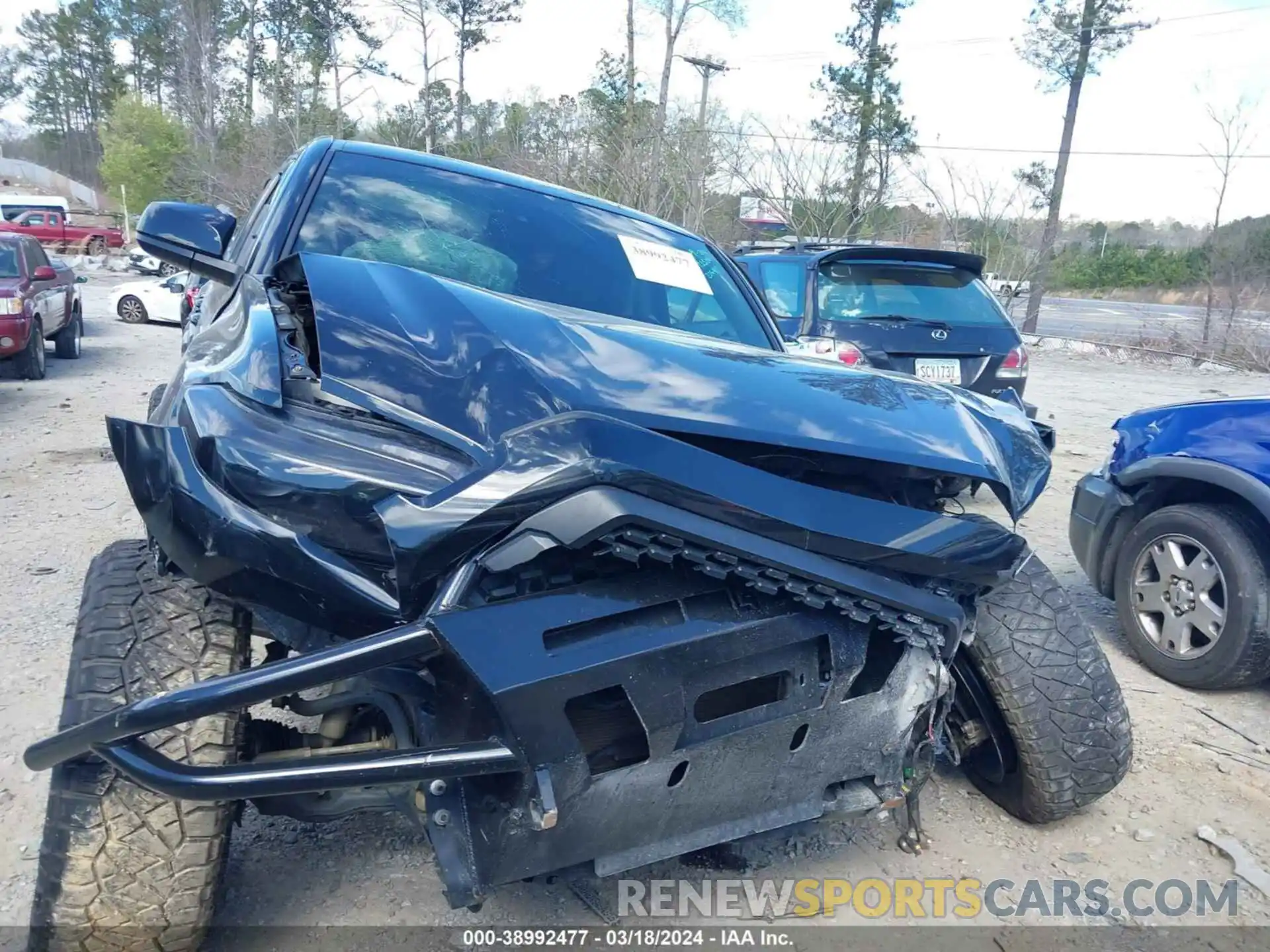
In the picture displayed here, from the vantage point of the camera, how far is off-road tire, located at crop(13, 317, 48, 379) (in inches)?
412

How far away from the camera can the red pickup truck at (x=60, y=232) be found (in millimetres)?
33594

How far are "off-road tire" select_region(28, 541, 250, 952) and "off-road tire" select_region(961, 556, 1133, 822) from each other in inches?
74.5

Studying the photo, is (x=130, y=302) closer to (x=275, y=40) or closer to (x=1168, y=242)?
(x=275, y=40)

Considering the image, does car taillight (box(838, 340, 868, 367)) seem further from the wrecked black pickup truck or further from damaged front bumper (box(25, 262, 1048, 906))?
damaged front bumper (box(25, 262, 1048, 906))

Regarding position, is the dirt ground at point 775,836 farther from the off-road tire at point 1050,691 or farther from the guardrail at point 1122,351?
the guardrail at point 1122,351

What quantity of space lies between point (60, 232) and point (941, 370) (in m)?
37.1

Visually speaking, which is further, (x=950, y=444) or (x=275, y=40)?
(x=275, y=40)

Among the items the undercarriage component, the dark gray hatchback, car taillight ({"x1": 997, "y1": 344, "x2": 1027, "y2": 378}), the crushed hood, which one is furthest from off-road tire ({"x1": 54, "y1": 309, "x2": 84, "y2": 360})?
the undercarriage component

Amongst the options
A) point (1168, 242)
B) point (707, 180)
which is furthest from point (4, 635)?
point (1168, 242)

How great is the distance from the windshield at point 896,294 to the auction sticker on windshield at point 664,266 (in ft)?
10.3

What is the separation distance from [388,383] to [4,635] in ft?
9.52

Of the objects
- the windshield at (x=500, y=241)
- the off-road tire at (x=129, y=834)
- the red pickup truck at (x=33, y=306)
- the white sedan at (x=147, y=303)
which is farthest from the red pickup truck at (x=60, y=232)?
the off-road tire at (x=129, y=834)

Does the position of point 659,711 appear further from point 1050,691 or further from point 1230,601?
point 1230,601

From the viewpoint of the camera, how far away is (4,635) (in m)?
3.76
